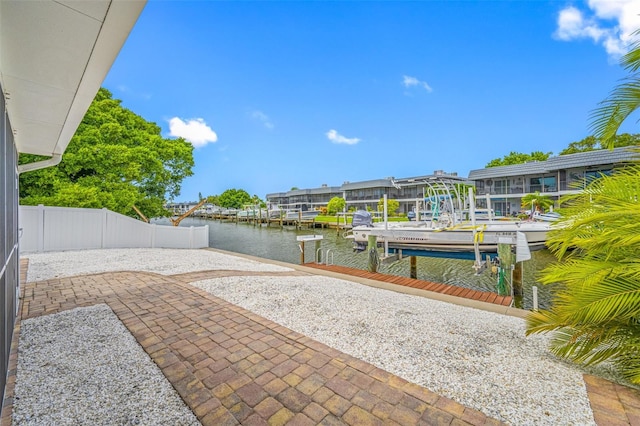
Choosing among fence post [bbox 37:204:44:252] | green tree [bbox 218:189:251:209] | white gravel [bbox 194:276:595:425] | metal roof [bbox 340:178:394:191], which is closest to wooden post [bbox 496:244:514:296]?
white gravel [bbox 194:276:595:425]

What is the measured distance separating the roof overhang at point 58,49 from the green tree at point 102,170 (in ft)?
26.4

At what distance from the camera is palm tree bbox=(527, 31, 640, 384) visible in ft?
7.04

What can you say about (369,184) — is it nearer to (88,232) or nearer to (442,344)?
(88,232)

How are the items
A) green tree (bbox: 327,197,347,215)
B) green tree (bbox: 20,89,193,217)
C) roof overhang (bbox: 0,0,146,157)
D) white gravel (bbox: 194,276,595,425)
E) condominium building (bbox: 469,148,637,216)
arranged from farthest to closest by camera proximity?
1. green tree (bbox: 327,197,347,215)
2. condominium building (bbox: 469,148,637,216)
3. green tree (bbox: 20,89,193,217)
4. white gravel (bbox: 194,276,595,425)
5. roof overhang (bbox: 0,0,146,157)

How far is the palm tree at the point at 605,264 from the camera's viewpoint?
2145 mm

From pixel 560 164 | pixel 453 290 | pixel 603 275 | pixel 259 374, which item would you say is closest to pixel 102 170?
pixel 259 374

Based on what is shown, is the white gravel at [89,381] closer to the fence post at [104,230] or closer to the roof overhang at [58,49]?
the roof overhang at [58,49]

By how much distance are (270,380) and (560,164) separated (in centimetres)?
3126

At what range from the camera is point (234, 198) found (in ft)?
211

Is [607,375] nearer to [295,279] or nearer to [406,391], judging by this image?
[406,391]

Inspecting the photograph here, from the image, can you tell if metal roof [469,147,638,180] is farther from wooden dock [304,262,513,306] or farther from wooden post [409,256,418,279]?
wooden dock [304,262,513,306]

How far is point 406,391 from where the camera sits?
221 centimetres

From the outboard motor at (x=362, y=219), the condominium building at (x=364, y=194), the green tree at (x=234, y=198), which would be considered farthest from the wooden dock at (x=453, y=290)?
the green tree at (x=234, y=198)

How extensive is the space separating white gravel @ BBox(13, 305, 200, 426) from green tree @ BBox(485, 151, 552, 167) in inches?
1865
